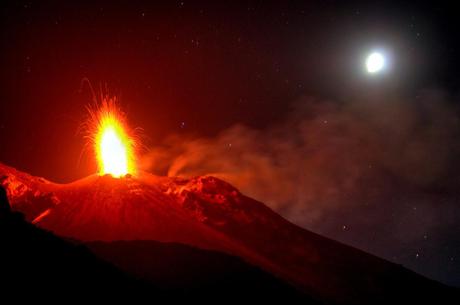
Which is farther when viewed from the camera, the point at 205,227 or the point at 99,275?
the point at 205,227

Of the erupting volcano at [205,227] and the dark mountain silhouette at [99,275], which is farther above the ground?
the erupting volcano at [205,227]

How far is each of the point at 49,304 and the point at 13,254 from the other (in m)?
3.17

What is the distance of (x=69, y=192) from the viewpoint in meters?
63.2

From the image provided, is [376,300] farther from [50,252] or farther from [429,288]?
[50,252]

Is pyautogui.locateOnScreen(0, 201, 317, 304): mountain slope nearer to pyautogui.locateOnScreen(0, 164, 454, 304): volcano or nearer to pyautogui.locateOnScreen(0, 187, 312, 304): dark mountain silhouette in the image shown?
pyautogui.locateOnScreen(0, 187, 312, 304): dark mountain silhouette

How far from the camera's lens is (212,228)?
60219mm

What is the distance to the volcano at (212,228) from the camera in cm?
4894

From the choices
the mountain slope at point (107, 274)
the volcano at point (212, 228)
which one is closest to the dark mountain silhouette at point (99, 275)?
the mountain slope at point (107, 274)

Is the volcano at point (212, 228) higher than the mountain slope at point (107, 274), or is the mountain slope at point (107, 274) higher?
the volcano at point (212, 228)

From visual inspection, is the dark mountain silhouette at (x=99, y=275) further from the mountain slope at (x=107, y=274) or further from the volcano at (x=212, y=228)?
the volcano at (x=212, y=228)

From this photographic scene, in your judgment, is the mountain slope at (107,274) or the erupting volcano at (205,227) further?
the erupting volcano at (205,227)

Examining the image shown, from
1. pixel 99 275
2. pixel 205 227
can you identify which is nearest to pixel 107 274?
pixel 99 275

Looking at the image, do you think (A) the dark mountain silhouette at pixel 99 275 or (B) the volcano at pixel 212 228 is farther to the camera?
(B) the volcano at pixel 212 228

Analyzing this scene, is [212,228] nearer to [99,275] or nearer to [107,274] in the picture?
[107,274]
